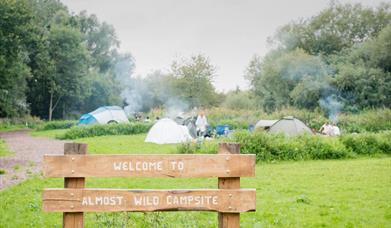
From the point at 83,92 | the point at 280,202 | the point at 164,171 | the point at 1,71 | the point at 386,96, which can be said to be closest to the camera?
the point at 164,171

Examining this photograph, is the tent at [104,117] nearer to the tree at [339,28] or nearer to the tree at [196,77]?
the tree at [196,77]

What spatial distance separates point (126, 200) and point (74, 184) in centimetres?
50

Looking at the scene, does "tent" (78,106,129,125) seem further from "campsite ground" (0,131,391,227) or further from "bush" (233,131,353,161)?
"campsite ground" (0,131,391,227)

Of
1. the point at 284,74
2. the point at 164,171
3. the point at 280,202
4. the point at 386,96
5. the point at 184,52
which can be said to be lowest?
the point at 280,202

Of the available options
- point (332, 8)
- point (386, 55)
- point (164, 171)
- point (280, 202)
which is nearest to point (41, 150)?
point (280, 202)

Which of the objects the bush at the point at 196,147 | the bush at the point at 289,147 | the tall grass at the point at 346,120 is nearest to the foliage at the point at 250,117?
the tall grass at the point at 346,120

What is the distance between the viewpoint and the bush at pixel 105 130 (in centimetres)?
2397

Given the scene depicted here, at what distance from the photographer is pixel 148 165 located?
3.59 meters

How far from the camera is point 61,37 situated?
42656mm

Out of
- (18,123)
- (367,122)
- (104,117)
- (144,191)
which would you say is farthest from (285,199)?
(18,123)

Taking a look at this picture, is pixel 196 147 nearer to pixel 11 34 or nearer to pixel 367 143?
pixel 367 143

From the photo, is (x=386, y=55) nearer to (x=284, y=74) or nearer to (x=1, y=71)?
(x=284, y=74)

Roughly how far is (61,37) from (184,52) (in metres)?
13.7

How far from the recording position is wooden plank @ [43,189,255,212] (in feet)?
11.5
